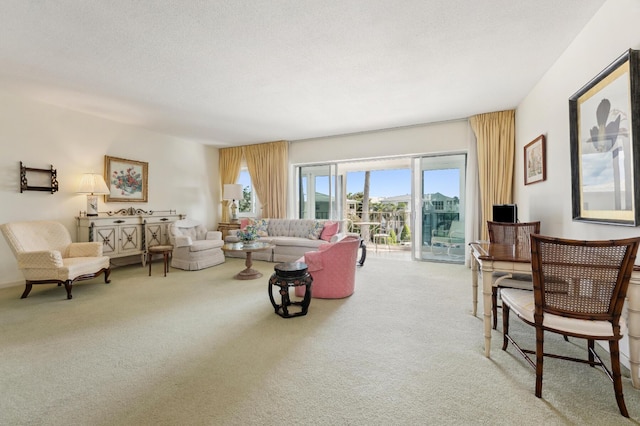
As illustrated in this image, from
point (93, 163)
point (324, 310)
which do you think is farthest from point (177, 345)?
point (93, 163)

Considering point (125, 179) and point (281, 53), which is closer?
point (281, 53)

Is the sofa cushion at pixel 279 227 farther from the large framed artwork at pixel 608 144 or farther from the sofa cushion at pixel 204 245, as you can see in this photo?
the large framed artwork at pixel 608 144

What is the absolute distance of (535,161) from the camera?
3.51 metres

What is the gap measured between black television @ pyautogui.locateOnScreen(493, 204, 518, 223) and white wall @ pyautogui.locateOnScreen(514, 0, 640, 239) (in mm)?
271

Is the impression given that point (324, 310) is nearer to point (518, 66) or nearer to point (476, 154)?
point (518, 66)

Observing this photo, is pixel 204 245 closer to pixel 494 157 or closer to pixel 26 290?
pixel 26 290

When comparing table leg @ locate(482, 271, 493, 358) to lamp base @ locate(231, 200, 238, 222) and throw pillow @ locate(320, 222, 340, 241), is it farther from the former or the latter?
lamp base @ locate(231, 200, 238, 222)

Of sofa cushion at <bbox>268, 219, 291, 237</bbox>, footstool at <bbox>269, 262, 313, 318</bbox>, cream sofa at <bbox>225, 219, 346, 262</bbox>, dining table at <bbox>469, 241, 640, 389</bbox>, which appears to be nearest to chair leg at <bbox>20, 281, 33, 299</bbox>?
cream sofa at <bbox>225, 219, 346, 262</bbox>

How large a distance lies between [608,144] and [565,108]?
949 millimetres

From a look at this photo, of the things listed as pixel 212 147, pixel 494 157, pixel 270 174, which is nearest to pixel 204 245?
pixel 270 174

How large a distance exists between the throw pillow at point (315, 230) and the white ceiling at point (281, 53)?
2.29 metres

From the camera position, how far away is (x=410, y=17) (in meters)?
2.24

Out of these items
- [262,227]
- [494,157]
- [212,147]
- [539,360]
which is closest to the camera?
[539,360]

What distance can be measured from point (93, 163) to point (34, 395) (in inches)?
169
